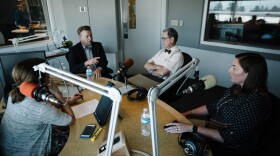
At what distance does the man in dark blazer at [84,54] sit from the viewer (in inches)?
105

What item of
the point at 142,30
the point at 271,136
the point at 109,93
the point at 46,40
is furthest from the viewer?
the point at 142,30

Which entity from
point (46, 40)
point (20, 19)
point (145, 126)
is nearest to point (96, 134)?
point (145, 126)

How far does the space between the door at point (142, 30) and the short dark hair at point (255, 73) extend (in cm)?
299

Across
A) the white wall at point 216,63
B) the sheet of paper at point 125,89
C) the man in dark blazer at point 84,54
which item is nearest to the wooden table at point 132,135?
the sheet of paper at point 125,89

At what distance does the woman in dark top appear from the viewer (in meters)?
1.26

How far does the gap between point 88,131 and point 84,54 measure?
5.49ft

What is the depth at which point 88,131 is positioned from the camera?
55.3 inches

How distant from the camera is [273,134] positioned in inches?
48.8

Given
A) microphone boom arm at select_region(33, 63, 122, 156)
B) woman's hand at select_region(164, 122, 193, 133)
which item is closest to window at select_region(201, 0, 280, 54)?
woman's hand at select_region(164, 122, 193, 133)

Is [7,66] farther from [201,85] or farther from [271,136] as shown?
[271,136]

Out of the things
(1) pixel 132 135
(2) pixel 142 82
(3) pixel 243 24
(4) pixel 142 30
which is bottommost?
(1) pixel 132 135

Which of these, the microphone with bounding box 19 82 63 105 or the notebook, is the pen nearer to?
the microphone with bounding box 19 82 63 105

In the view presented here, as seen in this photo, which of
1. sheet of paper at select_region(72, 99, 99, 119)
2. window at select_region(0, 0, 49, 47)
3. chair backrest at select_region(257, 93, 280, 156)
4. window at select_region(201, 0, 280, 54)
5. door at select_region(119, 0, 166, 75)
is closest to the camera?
chair backrest at select_region(257, 93, 280, 156)

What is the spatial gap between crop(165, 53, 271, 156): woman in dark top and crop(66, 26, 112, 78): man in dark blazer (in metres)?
1.66
